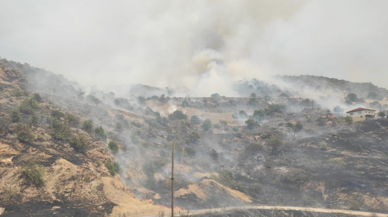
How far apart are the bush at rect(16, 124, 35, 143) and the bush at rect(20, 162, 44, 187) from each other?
18.2 ft

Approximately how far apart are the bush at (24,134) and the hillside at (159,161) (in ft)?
0.37

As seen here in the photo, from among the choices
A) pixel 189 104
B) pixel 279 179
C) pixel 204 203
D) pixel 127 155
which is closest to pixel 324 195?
pixel 279 179

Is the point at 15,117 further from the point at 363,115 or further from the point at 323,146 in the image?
the point at 363,115

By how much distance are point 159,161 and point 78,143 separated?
2222 centimetres

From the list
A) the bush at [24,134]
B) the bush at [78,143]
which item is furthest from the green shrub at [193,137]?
the bush at [24,134]

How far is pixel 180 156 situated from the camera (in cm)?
6606

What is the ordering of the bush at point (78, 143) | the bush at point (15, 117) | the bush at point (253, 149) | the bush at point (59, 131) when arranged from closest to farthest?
the bush at point (15, 117) → the bush at point (59, 131) → the bush at point (78, 143) → the bush at point (253, 149)

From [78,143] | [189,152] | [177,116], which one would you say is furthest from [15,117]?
[177,116]

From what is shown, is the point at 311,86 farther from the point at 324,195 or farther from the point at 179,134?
the point at 324,195

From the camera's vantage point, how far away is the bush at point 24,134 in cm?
3062

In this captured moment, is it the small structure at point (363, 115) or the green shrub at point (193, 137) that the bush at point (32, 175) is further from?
the small structure at point (363, 115)

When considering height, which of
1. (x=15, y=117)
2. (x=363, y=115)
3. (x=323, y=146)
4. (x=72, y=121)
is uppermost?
(x=363, y=115)

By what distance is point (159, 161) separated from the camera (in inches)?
2188

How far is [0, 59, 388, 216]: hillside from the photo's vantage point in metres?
28.1
